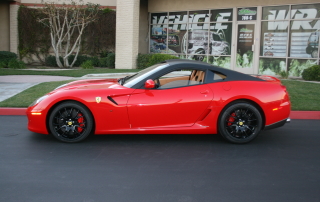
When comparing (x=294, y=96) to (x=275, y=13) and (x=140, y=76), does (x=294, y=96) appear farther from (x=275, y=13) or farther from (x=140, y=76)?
(x=275, y=13)

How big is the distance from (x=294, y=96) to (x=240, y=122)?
5.04 meters

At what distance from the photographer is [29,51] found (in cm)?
2261

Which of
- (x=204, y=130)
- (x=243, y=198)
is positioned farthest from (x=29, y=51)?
(x=243, y=198)

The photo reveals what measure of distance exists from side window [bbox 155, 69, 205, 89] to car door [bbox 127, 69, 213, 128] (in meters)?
0.14

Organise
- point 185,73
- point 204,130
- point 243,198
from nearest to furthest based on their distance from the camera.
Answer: point 243,198 < point 204,130 < point 185,73

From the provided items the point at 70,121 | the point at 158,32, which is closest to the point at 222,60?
the point at 158,32

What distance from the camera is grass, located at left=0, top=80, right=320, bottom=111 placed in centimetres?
939

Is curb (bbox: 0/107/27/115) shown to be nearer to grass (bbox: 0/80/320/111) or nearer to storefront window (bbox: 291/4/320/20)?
grass (bbox: 0/80/320/111)

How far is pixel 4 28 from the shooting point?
22.8 meters

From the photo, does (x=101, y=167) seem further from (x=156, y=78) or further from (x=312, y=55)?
(x=312, y=55)

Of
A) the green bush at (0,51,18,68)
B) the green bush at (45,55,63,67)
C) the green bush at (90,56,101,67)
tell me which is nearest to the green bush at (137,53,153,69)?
A: the green bush at (90,56,101,67)

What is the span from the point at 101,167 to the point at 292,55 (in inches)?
558

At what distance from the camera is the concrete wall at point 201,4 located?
17.5 m

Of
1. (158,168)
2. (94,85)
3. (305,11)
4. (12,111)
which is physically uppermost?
(305,11)
